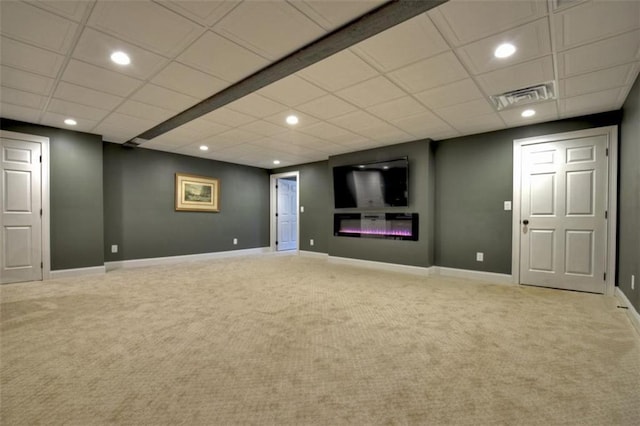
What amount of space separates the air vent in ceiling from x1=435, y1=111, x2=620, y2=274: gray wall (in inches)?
43.1

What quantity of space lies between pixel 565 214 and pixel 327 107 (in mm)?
3499

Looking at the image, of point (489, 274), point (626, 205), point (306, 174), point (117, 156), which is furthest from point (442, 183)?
point (117, 156)

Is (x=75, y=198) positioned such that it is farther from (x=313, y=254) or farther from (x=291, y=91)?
(x=313, y=254)

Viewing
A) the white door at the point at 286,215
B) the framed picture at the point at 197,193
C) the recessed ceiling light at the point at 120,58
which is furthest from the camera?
the white door at the point at 286,215

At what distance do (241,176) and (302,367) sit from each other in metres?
6.11

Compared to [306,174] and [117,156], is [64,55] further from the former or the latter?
[306,174]

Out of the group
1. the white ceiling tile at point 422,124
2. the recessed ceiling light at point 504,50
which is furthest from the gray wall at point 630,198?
the white ceiling tile at point 422,124

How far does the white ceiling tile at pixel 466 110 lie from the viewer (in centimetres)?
338

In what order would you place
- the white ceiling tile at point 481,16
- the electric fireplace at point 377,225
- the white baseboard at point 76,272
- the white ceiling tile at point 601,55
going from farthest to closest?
the electric fireplace at point 377,225
the white baseboard at point 76,272
the white ceiling tile at point 601,55
the white ceiling tile at point 481,16

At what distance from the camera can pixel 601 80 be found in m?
2.78

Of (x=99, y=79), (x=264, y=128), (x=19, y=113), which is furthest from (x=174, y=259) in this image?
(x=99, y=79)

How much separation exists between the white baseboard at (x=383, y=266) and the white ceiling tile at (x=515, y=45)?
322cm

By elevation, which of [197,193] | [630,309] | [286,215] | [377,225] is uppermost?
[197,193]

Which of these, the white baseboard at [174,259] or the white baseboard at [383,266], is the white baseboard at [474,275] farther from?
the white baseboard at [174,259]
